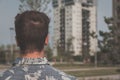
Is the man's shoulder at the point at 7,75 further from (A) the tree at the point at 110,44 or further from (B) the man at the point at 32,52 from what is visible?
(A) the tree at the point at 110,44


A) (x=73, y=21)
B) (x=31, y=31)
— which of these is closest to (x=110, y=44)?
(x=31, y=31)

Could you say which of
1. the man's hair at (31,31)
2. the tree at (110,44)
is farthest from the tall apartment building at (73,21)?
the man's hair at (31,31)

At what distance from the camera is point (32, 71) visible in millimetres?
2518

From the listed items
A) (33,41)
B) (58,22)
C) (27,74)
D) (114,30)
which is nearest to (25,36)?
(33,41)

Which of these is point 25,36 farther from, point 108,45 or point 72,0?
point 72,0

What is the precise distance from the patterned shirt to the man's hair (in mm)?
83

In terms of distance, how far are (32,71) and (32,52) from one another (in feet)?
0.42

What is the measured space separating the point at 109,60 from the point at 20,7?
823cm

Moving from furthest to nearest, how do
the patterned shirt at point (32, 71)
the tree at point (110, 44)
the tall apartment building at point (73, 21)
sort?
1. the tall apartment building at point (73, 21)
2. the tree at point (110, 44)
3. the patterned shirt at point (32, 71)

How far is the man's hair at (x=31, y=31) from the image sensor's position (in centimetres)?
259

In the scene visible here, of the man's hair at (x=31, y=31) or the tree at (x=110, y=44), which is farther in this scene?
the tree at (x=110, y=44)

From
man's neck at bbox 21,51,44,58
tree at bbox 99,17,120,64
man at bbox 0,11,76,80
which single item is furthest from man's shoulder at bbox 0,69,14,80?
tree at bbox 99,17,120,64

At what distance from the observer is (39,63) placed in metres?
2.54

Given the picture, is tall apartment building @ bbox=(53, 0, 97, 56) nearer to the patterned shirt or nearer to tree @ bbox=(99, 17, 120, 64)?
tree @ bbox=(99, 17, 120, 64)
